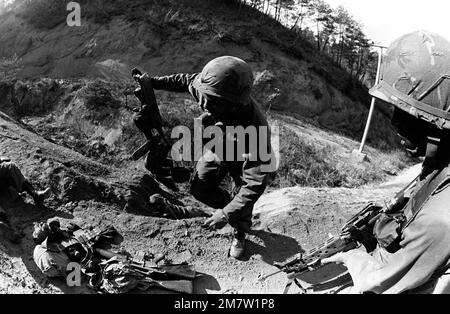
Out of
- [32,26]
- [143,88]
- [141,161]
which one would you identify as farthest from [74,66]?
[143,88]

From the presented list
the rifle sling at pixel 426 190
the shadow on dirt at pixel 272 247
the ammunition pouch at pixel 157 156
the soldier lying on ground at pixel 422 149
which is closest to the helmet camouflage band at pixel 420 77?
the soldier lying on ground at pixel 422 149

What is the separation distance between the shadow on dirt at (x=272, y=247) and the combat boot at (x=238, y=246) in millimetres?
87

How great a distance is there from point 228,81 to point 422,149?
185 cm

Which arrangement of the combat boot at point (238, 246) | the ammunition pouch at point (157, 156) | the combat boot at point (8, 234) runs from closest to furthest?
the combat boot at point (8, 234), the combat boot at point (238, 246), the ammunition pouch at point (157, 156)

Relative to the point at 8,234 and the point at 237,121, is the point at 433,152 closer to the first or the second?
the point at 237,121

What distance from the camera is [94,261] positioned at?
12.5ft

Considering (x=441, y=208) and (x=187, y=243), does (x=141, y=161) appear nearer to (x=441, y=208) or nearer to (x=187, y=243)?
(x=187, y=243)

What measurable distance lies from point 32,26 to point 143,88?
49.3ft

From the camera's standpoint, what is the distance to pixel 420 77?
7.82ft

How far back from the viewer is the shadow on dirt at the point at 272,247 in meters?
4.58

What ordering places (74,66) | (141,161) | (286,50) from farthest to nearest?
(286,50) < (74,66) < (141,161)

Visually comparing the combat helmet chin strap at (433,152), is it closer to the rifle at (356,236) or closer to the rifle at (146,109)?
the rifle at (356,236)

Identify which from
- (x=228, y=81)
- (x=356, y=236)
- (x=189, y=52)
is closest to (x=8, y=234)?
(x=228, y=81)

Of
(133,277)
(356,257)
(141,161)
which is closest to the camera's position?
(356,257)
